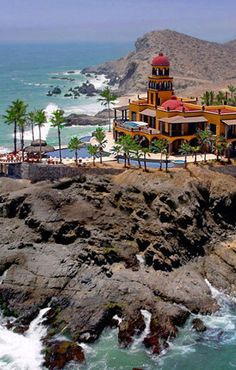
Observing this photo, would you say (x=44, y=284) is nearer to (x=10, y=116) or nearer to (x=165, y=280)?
(x=165, y=280)

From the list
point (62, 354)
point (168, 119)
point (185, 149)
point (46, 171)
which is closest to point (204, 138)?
point (185, 149)

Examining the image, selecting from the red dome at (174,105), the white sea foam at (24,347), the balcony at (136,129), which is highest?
the red dome at (174,105)

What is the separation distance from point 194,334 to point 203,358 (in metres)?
3.48

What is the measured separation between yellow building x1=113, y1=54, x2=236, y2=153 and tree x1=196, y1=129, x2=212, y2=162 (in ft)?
5.55

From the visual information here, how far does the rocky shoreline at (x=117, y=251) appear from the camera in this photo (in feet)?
172

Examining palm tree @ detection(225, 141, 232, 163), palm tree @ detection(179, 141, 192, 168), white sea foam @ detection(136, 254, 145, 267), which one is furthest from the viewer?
palm tree @ detection(225, 141, 232, 163)

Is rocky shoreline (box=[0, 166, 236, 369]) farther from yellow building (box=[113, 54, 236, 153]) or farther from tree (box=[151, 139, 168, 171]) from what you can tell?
yellow building (box=[113, 54, 236, 153])

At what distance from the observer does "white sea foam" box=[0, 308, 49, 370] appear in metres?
46.8

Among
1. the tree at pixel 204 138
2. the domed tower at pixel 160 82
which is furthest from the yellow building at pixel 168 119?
the tree at pixel 204 138

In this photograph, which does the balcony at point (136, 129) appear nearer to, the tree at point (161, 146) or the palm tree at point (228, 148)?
the tree at point (161, 146)

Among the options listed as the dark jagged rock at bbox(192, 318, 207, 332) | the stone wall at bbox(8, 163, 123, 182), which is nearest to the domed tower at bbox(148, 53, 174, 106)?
the stone wall at bbox(8, 163, 123, 182)

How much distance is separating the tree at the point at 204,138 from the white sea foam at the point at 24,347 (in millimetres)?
33130

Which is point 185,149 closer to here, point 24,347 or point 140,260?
point 140,260

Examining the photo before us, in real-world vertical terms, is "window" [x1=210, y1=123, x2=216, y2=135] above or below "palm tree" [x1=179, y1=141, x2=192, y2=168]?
above
